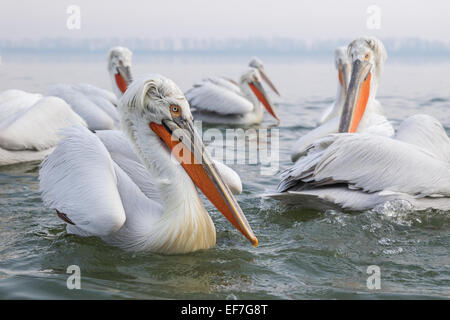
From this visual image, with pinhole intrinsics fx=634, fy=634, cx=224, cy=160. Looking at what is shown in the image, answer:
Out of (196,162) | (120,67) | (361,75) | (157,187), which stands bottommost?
(157,187)

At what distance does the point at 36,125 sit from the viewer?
6.56m

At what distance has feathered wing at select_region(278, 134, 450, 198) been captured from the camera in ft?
14.4

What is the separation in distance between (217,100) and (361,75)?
452 cm

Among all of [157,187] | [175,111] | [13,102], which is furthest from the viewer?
[13,102]

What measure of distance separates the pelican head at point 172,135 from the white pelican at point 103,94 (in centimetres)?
420

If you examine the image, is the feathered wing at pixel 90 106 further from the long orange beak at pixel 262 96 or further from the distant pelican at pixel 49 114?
the long orange beak at pixel 262 96

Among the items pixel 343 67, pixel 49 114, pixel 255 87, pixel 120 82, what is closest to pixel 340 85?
pixel 343 67

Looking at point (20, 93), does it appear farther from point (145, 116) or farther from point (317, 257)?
point (317, 257)

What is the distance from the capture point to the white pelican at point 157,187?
3.60 metres

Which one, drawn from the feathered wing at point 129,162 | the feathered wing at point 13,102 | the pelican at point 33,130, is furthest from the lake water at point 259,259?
the feathered wing at point 13,102

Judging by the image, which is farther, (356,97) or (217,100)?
(217,100)

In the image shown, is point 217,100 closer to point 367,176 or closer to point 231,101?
point 231,101

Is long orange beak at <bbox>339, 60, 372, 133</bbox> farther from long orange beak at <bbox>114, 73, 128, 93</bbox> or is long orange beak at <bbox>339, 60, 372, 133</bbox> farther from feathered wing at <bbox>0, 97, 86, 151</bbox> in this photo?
long orange beak at <bbox>114, 73, 128, 93</bbox>
